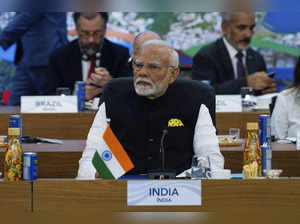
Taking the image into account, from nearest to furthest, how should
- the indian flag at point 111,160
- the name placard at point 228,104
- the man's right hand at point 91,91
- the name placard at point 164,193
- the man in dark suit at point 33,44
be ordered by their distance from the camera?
the name placard at point 164,193 < the indian flag at point 111,160 < the name placard at point 228,104 < the man's right hand at point 91,91 < the man in dark suit at point 33,44

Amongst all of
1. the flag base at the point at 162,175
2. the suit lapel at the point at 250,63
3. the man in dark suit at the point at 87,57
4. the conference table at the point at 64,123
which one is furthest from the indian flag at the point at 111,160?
the suit lapel at the point at 250,63

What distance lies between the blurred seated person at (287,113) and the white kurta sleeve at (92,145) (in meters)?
1.42

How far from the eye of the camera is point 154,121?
3338 mm

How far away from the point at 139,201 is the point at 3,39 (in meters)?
5.15

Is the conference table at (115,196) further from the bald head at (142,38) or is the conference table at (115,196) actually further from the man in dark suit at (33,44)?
the man in dark suit at (33,44)

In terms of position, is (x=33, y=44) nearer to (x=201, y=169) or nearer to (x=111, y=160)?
(x=201, y=169)

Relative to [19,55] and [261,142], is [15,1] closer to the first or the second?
[261,142]

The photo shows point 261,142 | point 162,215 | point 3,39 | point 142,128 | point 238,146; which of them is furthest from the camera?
point 3,39

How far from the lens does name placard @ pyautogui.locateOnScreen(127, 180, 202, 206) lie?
6.42 feet

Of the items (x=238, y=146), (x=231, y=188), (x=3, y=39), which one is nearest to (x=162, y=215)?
(x=231, y=188)

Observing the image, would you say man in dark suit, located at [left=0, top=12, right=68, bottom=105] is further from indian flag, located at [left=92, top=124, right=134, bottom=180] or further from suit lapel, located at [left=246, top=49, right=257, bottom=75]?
indian flag, located at [left=92, top=124, right=134, bottom=180]

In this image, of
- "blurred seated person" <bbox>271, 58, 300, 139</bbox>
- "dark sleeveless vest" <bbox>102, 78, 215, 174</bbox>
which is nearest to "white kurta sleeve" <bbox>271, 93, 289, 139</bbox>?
"blurred seated person" <bbox>271, 58, 300, 139</bbox>

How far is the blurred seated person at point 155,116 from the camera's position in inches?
130

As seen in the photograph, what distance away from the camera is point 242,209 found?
1.97 meters
